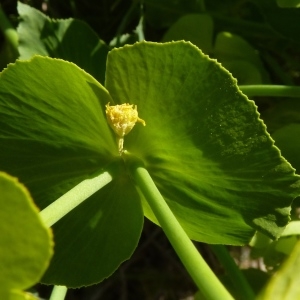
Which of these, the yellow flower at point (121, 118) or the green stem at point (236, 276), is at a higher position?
the yellow flower at point (121, 118)

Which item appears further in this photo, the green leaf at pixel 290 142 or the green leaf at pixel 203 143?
the green leaf at pixel 290 142

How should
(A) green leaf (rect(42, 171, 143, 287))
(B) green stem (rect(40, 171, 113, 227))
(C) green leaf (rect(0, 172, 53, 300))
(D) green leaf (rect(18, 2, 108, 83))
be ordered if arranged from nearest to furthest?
1. (C) green leaf (rect(0, 172, 53, 300))
2. (B) green stem (rect(40, 171, 113, 227))
3. (A) green leaf (rect(42, 171, 143, 287))
4. (D) green leaf (rect(18, 2, 108, 83))

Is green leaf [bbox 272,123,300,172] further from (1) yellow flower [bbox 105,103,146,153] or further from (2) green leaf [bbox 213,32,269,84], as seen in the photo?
(1) yellow flower [bbox 105,103,146,153]

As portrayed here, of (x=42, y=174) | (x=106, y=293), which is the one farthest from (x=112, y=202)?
(x=106, y=293)

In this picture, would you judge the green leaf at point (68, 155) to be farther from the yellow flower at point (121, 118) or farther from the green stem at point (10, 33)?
the green stem at point (10, 33)

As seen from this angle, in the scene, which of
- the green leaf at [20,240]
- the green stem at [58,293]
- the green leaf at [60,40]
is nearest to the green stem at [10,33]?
the green leaf at [60,40]

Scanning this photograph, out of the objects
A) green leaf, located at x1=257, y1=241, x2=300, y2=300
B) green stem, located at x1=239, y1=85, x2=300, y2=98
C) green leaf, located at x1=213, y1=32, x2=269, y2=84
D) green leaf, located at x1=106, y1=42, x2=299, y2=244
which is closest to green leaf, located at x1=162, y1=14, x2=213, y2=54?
green leaf, located at x1=213, y1=32, x2=269, y2=84

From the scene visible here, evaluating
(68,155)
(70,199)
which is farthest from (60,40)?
(70,199)
